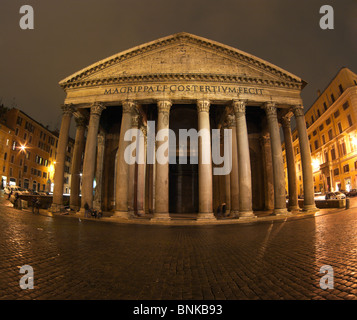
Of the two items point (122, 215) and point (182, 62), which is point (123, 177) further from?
point (182, 62)

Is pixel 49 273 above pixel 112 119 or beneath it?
beneath

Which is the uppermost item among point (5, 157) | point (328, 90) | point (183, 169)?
point (328, 90)

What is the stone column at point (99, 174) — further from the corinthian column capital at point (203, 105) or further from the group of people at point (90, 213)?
the corinthian column capital at point (203, 105)

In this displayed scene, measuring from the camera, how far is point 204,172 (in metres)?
14.3

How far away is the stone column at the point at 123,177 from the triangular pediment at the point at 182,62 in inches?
129

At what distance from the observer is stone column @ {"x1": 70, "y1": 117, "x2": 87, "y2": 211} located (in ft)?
56.4

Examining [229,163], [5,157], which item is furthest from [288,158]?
[5,157]

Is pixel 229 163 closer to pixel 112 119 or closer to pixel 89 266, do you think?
pixel 112 119

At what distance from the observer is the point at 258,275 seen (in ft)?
10.9

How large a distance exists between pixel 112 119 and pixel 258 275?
22697 mm

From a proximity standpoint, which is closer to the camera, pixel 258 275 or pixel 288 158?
pixel 258 275

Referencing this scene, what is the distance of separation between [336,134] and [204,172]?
31.0 meters

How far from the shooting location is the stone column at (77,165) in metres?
17.2
